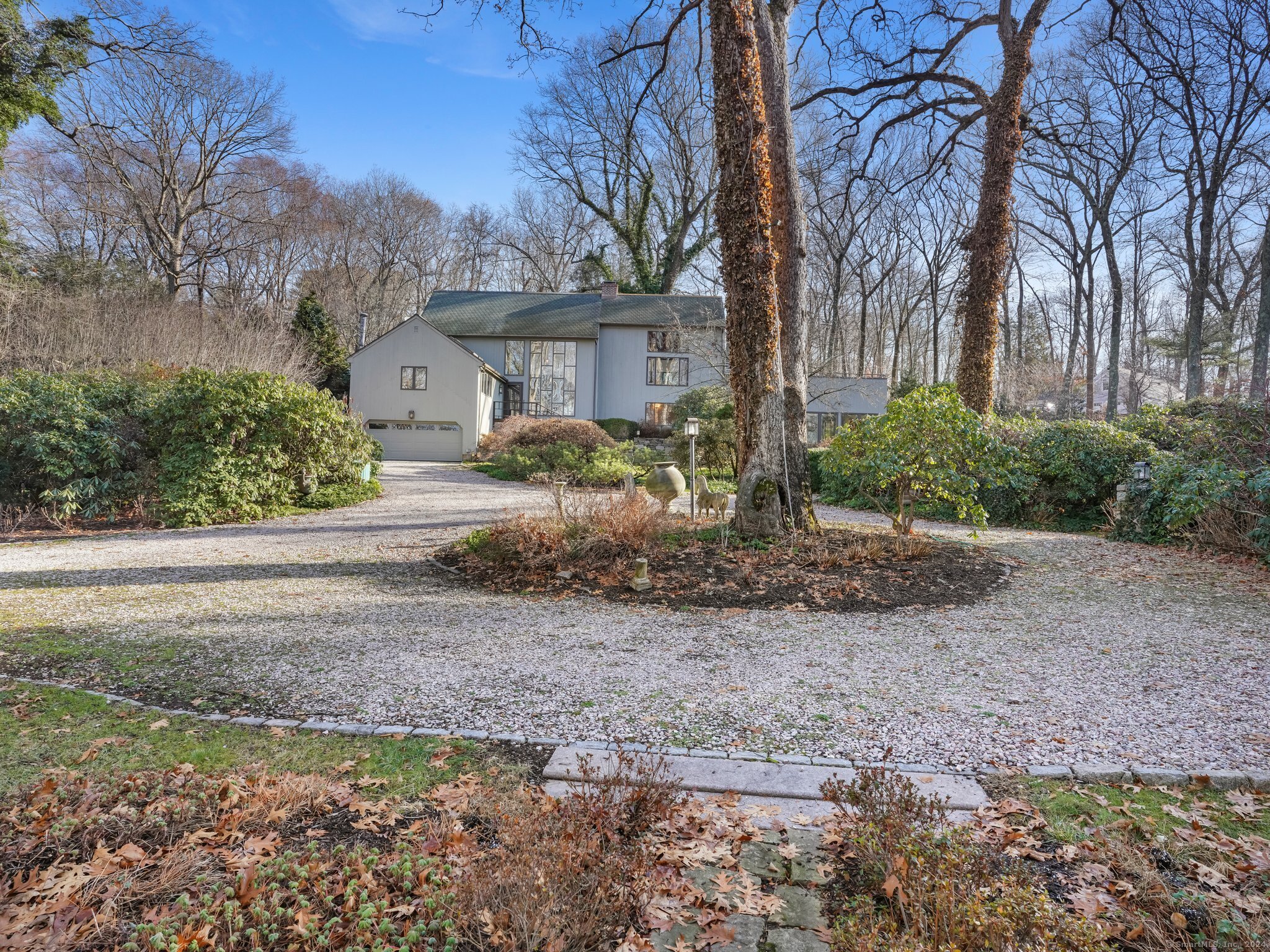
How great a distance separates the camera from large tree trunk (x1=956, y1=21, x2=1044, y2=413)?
1218 cm

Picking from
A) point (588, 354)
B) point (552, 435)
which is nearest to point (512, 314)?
point (588, 354)

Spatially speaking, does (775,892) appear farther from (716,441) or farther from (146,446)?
(716,441)

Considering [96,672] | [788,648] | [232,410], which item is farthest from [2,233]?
[788,648]

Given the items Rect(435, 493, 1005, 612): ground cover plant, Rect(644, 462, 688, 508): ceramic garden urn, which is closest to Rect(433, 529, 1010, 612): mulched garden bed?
Rect(435, 493, 1005, 612): ground cover plant

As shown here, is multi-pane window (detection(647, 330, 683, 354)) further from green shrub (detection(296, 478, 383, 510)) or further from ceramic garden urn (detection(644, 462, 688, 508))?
ceramic garden urn (detection(644, 462, 688, 508))

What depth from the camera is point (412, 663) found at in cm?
464

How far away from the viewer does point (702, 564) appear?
23.6 feet

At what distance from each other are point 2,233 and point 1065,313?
132 ft

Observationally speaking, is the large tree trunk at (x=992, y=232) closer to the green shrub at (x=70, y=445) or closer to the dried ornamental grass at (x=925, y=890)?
the dried ornamental grass at (x=925, y=890)

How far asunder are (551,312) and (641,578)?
87.7ft

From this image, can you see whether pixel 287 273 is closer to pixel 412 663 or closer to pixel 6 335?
pixel 6 335

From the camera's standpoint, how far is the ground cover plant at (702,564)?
645cm

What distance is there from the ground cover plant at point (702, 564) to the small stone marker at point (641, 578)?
6 centimetres

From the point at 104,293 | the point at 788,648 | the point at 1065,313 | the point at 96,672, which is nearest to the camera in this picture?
the point at 96,672
